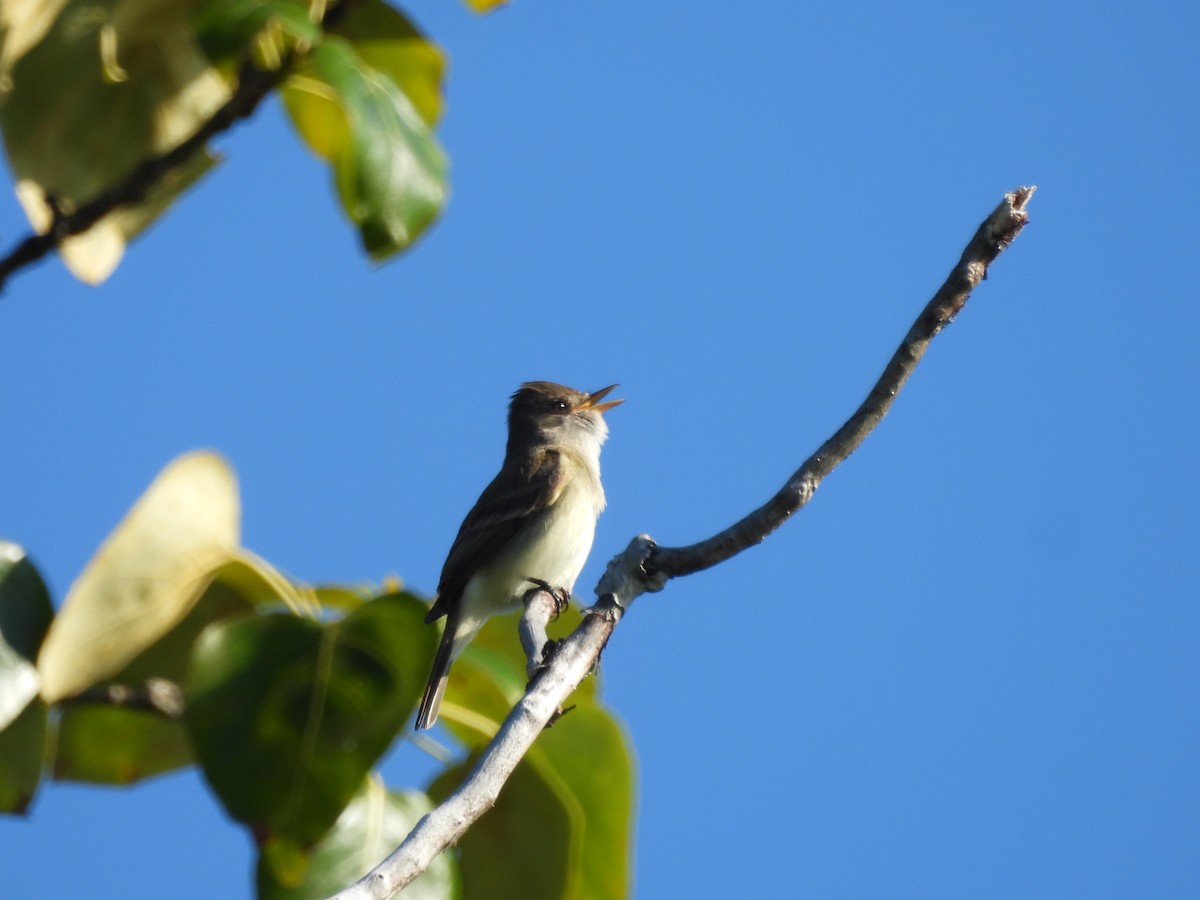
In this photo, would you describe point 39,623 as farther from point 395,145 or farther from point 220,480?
point 395,145

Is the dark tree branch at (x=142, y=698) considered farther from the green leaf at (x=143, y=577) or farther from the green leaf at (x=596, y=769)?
the green leaf at (x=596, y=769)

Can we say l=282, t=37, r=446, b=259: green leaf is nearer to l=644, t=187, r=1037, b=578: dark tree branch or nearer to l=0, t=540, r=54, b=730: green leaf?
l=0, t=540, r=54, b=730: green leaf

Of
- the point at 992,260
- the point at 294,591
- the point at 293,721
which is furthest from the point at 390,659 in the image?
the point at 992,260

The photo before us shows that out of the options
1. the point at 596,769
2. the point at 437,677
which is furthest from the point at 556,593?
the point at 596,769

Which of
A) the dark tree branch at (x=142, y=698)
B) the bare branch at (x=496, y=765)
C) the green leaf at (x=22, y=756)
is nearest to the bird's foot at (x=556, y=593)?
the bare branch at (x=496, y=765)

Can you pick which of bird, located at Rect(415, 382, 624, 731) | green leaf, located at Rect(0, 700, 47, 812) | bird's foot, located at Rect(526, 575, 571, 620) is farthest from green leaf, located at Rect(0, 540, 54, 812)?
bird, located at Rect(415, 382, 624, 731)

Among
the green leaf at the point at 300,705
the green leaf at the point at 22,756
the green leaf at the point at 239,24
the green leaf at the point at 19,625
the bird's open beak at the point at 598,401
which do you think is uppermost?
the bird's open beak at the point at 598,401

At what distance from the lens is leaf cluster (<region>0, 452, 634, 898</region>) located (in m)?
1.92

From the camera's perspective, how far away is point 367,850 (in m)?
2.36

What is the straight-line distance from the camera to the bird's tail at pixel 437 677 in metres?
3.28

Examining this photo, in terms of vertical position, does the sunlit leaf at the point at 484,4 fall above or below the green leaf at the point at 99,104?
above

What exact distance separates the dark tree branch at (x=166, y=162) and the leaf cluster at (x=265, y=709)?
1.45ft

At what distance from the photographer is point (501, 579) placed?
18.0 feet

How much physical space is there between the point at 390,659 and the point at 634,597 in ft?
2.39
